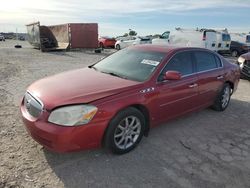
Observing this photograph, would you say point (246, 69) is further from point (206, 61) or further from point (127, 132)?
point (127, 132)

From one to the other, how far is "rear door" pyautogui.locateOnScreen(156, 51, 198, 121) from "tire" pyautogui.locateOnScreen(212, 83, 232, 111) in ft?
3.41

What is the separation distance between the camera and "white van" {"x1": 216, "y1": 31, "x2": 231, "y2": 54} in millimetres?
21172

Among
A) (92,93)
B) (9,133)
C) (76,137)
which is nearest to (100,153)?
(76,137)

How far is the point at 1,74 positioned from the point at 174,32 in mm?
16167

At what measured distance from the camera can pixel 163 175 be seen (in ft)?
11.1

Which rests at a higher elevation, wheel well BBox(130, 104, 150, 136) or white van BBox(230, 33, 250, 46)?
white van BBox(230, 33, 250, 46)

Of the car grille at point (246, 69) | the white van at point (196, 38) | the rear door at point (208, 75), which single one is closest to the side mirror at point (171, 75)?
the rear door at point (208, 75)

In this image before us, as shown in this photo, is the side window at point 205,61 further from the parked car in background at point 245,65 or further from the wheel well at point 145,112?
the parked car in background at point 245,65

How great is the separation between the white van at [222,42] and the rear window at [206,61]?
16543 mm

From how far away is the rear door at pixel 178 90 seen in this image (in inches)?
168

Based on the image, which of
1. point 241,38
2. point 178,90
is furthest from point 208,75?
point 241,38

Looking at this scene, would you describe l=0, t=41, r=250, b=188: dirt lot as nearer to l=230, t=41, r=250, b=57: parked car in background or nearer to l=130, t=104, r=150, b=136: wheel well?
l=130, t=104, r=150, b=136: wheel well

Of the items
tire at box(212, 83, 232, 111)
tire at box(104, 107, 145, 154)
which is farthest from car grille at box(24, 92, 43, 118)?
tire at box(212, 83, 232, 111)

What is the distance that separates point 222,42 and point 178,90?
1874 cm
